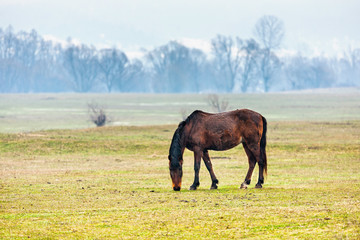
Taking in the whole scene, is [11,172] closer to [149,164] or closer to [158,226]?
[149,164]

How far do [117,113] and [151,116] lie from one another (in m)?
7.19

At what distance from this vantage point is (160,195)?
17312mm

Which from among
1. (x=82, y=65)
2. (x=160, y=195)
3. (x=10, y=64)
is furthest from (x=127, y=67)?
(x=160, y=195)

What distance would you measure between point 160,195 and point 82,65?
15833 centimetres

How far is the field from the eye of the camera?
11727mm

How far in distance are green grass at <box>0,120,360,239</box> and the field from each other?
0.07 ft

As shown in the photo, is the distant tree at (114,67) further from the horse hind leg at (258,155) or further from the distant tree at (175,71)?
the horse hind leg at (258,155)

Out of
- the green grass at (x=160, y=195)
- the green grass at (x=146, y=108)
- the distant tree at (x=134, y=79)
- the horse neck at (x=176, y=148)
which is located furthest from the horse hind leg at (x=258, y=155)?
the distant tree at (x=134, y=79)

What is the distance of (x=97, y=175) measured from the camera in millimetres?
26062

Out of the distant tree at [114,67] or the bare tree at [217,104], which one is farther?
the distant tree at [114,67]

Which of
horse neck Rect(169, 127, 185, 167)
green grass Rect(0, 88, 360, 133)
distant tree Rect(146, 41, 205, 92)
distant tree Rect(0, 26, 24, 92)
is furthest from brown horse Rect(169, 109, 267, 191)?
distant tree Rect(0, 26, 24, 92)

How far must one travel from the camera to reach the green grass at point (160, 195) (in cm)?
1164

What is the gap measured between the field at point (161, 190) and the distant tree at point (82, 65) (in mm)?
116933

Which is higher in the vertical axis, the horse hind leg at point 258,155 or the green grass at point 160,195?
the horse hind leg at point 258,155
